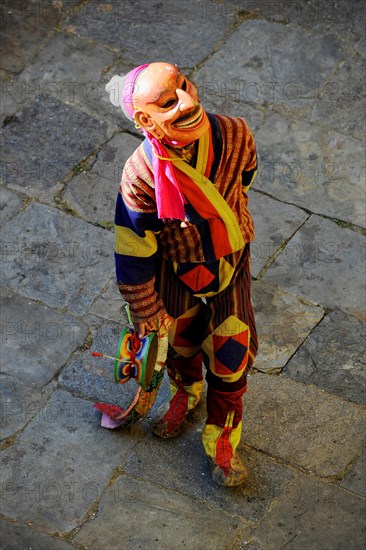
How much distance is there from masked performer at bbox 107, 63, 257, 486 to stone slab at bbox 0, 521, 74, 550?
26.8 inches

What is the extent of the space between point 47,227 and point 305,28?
2.27 metres

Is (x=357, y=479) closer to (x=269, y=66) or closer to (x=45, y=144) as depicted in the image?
(x=45, y=144)

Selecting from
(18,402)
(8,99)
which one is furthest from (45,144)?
(18,402)

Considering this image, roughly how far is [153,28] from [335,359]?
9.03 feet

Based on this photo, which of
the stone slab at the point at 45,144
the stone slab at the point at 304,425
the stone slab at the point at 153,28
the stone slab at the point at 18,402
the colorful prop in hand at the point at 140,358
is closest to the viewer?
the colorful prop in hand at the point at 140,358

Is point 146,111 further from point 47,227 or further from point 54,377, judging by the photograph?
point 47,227

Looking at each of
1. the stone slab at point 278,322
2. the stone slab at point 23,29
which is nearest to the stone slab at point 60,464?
the stone slab at point 278,322

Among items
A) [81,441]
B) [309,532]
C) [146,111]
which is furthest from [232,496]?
[146,111]

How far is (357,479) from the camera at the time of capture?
383cm

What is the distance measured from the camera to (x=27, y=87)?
18.6 feet

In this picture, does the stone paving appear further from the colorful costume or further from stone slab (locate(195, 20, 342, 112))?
the colorful costume

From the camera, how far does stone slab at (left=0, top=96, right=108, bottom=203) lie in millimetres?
5148

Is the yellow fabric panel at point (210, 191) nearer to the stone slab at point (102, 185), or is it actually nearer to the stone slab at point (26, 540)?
the stone slab at point (26, 540)

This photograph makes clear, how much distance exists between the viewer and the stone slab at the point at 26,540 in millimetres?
3594
